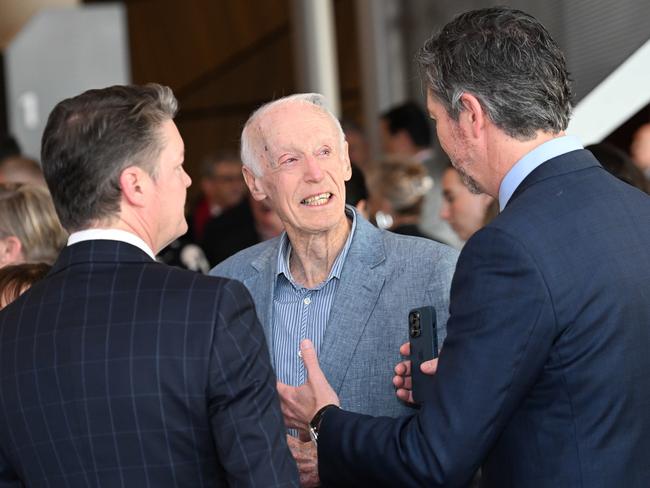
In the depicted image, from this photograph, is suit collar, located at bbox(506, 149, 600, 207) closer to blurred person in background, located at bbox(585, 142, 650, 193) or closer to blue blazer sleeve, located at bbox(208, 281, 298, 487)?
blue blazer sleeve, located at bbox(208, 281, 298, 487)

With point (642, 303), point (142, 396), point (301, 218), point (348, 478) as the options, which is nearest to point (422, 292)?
point (301, 218)

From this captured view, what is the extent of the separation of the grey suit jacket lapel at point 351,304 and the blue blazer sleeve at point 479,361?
59 cm

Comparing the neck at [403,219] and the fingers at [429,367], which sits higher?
the fingers at [429,367]

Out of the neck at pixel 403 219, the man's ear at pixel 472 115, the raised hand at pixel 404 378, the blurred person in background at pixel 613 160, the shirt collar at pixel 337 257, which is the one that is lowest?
the neck at pixel 403 219

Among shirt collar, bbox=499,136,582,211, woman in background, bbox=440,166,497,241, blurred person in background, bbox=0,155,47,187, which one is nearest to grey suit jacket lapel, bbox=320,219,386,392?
shirt collar, bbox=499,136,582,211

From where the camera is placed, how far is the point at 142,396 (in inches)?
74.7

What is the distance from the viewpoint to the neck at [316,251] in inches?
110

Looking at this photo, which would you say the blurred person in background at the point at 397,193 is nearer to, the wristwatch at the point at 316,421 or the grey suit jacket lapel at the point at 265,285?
the grey suit jacket lapel at the point at 265,285

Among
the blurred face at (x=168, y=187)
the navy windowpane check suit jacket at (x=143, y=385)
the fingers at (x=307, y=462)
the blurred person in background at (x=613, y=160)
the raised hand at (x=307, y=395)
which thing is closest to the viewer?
the navy windowpane check suit jacket at (x=143, y=385)

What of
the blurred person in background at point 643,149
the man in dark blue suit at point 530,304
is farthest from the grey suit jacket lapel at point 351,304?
the blurred person in background at point 643,149

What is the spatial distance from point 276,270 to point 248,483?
3.31 feet

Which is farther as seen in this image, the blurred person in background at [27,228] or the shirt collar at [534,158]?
the blurred person in background at [27,228]

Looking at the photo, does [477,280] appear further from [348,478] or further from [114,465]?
[114,465]

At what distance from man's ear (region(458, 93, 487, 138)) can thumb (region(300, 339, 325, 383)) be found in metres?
0.72
